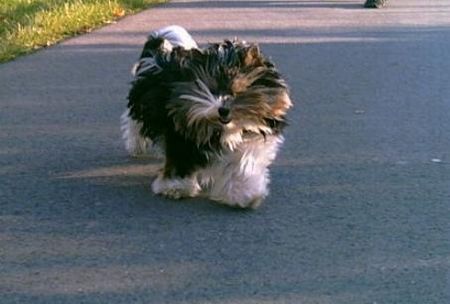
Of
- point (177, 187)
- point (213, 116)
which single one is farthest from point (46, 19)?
point (213, 116)

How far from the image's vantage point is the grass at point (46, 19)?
38.9ft

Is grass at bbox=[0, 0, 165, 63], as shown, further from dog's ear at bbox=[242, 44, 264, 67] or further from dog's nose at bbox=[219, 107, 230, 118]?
dog's nose at bbox=[219, 107, 230, 118]

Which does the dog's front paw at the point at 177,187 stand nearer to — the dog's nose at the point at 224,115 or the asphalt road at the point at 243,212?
the asphalt road at the point at 243,212

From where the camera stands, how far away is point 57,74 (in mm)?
10211

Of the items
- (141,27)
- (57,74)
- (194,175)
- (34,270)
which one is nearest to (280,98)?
(194,175)

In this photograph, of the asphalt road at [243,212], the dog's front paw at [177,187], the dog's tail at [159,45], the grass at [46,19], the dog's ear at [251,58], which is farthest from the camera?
the grass at [46,19]

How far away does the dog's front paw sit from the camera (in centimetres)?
589

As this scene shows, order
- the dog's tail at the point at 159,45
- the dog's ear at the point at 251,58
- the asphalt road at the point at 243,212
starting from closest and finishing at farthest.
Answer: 1. the asphalt road at the point at 243,212
2. the dog's ear at the point at 251,58
3. the dog's tail at the point at 159,45

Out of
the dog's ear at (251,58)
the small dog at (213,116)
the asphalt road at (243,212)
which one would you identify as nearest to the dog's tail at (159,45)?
the small dog at (213,116)

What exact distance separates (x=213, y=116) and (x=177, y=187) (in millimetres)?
681

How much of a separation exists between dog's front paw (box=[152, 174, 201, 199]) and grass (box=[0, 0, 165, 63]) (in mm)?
5380

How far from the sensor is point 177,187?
19.4ft

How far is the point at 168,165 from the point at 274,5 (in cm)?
1198

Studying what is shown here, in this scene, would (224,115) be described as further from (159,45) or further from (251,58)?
(159,45)
